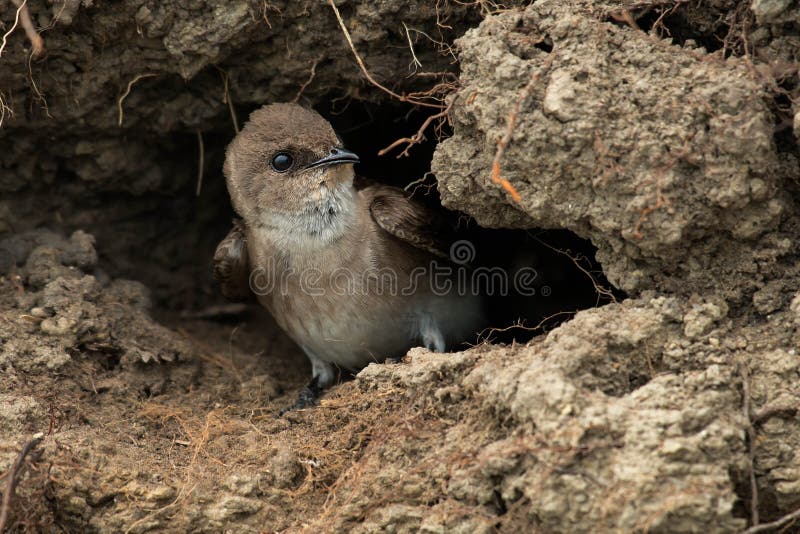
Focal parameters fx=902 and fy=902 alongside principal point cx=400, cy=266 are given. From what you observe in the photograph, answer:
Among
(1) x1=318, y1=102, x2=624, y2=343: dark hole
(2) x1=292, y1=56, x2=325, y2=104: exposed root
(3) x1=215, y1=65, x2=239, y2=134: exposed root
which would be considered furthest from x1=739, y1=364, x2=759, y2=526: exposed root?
(3) x1=215, y1=65, x2=239, y2=134: exposed root

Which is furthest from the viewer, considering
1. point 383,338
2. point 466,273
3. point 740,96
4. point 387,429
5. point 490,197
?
point 466,273

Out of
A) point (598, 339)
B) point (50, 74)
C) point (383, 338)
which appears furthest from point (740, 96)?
point (50, 74)

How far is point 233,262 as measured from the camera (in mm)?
6371

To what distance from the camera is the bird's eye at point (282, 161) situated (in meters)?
5.89

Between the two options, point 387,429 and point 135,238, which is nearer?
point 387,429

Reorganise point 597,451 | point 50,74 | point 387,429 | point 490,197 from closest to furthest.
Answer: point 597,451 → point 387,429 → point 490,197 → point 50,74

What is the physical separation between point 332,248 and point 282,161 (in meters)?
0.66

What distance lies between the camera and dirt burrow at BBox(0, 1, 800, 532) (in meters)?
3.56

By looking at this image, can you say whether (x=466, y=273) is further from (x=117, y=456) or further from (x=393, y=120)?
(x=117, y=456)

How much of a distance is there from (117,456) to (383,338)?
209cm

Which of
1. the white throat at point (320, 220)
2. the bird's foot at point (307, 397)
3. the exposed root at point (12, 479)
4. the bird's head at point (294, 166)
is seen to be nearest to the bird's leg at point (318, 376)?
the bird's foot at point (307, 397)

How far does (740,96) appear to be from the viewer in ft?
12.8

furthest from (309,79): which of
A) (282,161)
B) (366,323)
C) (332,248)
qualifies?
(366,323)

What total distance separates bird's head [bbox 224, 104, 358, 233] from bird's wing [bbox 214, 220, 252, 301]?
42 cm
